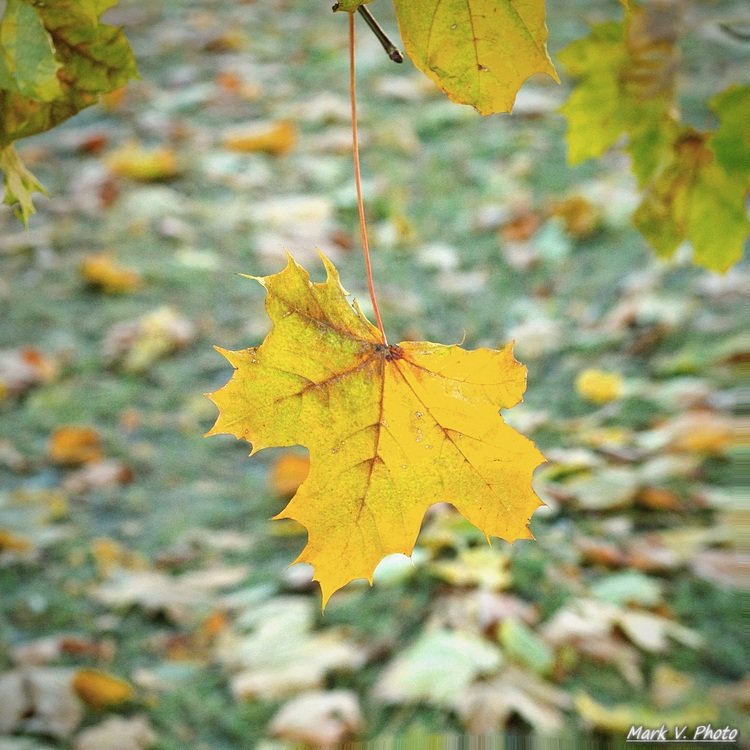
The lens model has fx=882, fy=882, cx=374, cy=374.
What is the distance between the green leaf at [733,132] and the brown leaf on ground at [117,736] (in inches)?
43.2

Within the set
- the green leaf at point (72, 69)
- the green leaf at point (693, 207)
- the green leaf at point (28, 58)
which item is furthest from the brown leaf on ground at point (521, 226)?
the green leaf at point (28, 58)

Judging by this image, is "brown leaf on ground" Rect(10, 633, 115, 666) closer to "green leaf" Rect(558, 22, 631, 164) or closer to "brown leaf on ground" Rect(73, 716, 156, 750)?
"brown leaf on ground" Rect(73, 716, 156, 750)

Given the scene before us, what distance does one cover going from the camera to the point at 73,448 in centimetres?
198

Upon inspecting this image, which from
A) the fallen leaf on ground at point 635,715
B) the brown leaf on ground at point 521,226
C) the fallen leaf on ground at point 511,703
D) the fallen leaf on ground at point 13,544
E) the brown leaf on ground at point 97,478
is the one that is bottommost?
the brown leaf on ground at point 97,478

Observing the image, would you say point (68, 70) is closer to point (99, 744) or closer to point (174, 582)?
point (99, 744)

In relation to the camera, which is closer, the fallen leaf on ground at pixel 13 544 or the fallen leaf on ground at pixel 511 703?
the fallen leaf on ground at pixel 511 703

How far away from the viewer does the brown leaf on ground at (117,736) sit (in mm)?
1256

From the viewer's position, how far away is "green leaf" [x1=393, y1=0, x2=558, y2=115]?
0.62 m

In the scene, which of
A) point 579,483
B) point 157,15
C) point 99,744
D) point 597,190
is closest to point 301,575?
point 99,744

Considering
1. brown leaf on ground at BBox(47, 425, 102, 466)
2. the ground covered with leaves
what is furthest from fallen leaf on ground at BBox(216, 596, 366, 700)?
brown leaf on ground at BBox(47, 425, 102, 466)

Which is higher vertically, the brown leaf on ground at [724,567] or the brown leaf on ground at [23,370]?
the brown leaf on ground at [724,567]

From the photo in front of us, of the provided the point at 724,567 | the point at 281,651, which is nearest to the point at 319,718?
the point at 281,651

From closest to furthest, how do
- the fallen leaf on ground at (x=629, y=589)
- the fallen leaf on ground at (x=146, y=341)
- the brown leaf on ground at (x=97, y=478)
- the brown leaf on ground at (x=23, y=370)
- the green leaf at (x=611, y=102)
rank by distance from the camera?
the green leaf at (x=611, y=102) < the fallen leaf on ground at (x=629, y=589) < the brown leaf on ground at (x=97, y=478) < the brown leaf on ground at (x=23, y=370) < the fallen leaf on ground at (x=146, y=341)

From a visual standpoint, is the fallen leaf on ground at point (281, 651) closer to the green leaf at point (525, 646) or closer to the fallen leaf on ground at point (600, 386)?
the green leaf at point (525, 646)
